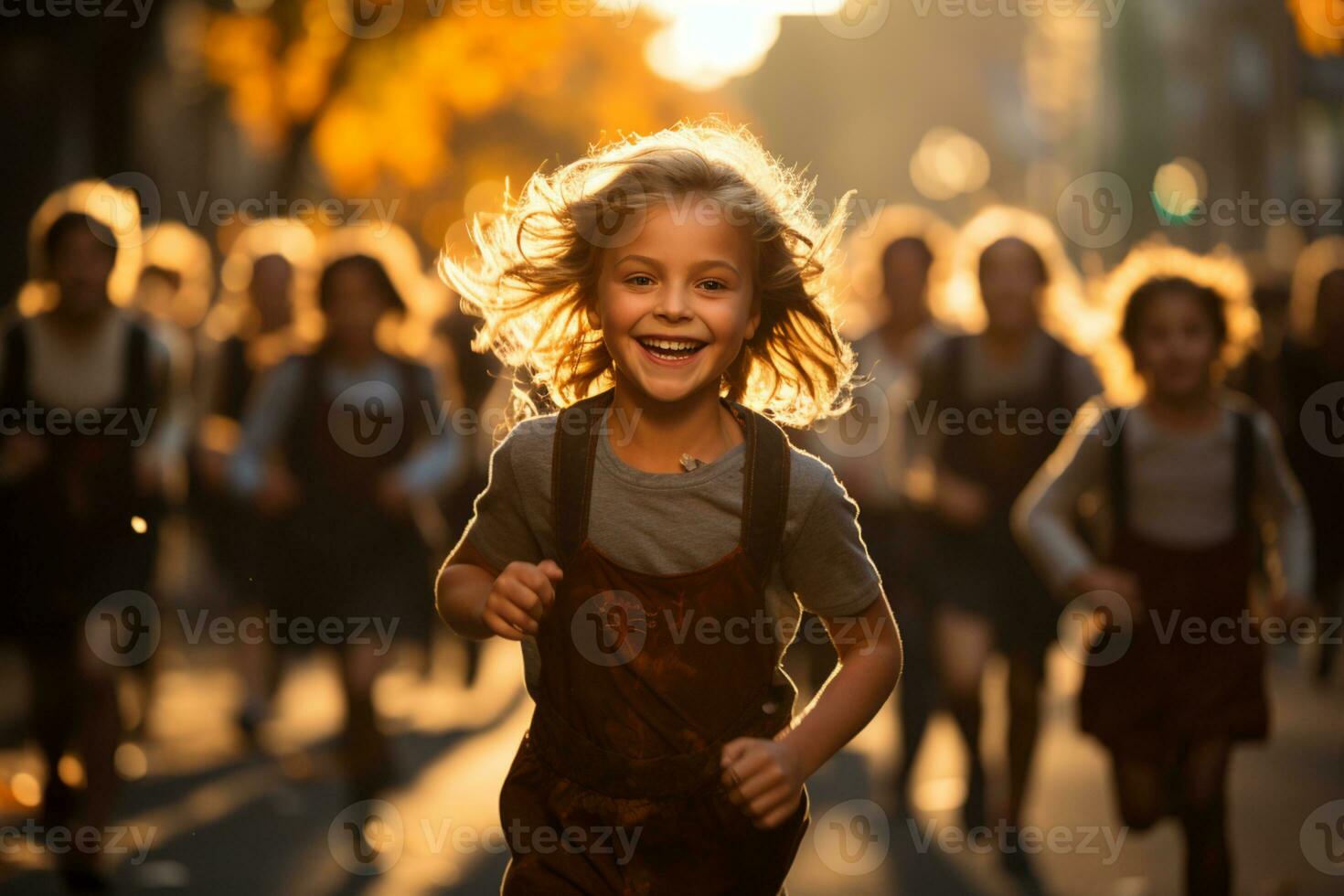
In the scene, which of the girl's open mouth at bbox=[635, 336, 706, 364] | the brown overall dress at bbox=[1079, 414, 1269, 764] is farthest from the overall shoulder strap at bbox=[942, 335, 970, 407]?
the girl's open mouth at bbox=[635, 336, 706, 364]

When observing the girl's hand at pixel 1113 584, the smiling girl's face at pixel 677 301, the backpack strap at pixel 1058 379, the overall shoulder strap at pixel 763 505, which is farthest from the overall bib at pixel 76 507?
the overall shoulder strap at pixel 763 505

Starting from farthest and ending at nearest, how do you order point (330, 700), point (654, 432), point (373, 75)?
1. point (373, 75)
2. point (330, 700)
3. point (654, 432)

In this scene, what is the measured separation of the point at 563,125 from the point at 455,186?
259 cm

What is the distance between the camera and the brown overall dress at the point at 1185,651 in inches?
254

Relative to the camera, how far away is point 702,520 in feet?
12.8

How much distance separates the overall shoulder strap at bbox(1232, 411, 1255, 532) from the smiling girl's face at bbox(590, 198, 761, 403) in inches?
118

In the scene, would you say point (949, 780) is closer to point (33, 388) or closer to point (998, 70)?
point (33, 388)

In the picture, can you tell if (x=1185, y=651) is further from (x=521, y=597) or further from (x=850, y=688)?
(x=521, y=597)

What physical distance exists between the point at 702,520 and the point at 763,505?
0.38 feet

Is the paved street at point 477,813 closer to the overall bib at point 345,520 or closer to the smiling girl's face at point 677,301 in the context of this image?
the overall bib at point 345,520

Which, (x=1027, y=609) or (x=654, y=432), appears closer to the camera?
(x=654, y=432)

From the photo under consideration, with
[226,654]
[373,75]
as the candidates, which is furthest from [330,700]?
[373,75]

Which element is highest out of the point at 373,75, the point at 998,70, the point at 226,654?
the point at 998,70

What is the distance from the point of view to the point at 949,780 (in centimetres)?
987
